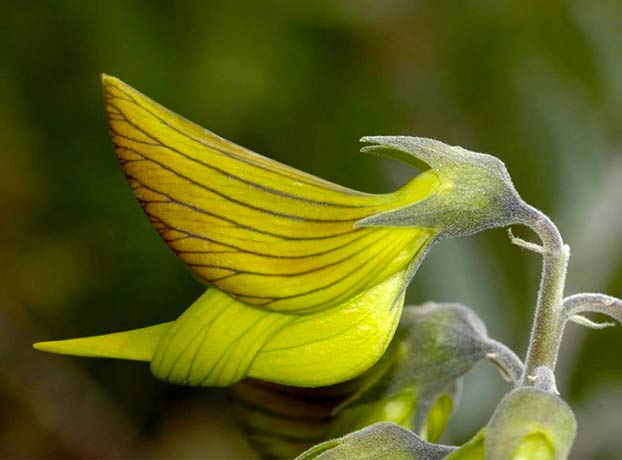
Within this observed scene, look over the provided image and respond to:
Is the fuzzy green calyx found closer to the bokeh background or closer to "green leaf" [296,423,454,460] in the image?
"green leaf" [296,423,454,460]

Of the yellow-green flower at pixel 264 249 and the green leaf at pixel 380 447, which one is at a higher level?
the yellow-green flower at pixel 264 249

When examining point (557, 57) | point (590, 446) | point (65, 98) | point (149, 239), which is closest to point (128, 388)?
point (149, 239)

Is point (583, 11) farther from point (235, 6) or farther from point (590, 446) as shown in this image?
point (590, 446)

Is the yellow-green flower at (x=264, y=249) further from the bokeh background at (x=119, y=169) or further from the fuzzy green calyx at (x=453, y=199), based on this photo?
the bokeh background at (x=119, y=169)

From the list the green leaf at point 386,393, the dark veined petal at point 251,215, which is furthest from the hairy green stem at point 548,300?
the green leaf at point 386,393

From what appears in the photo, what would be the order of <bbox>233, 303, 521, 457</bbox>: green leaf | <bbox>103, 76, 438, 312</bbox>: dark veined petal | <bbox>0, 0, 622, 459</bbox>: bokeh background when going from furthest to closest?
<bbox>0, 0, 622, 459</bbox>: bokeh background, <bbox>233, 303, 521, 457</bbox>: green leaf, <bbox>103, 76, 438, 312</bbox>: dark veined petal

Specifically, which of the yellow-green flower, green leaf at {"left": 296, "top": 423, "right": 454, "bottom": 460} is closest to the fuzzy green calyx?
the yellow-green flower

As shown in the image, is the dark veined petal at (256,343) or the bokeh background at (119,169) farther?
the bokeh background at (119,169)

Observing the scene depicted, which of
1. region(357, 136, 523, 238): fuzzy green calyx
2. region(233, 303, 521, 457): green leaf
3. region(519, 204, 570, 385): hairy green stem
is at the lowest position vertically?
region(233, 303, 521, 457): green leaf
